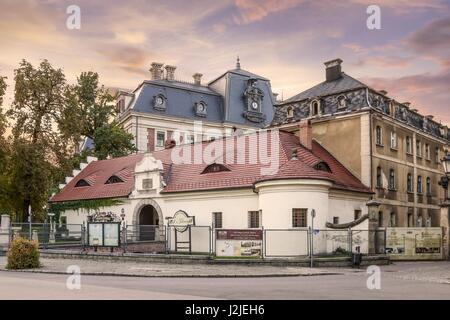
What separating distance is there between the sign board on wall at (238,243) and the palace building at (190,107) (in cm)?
3971

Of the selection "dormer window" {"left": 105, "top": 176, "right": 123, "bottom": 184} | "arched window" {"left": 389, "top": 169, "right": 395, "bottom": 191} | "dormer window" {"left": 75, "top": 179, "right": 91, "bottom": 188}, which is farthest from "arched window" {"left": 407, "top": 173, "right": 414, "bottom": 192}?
"dormer window" {"left": 75, "top": 179, "right": 91, "bottom": 188}

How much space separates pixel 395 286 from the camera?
17625 millimetres

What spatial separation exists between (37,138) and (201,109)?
81.9ft

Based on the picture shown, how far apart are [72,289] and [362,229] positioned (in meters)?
18.6

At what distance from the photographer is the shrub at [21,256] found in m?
23.1

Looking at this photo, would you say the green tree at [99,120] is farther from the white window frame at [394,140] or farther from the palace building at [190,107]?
the white window frame at [394,140]

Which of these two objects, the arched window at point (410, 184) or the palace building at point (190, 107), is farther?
the palace building at point (190, 107)

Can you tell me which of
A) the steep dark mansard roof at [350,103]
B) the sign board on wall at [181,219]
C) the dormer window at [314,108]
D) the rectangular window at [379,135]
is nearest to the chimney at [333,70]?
the steep dark mansard roof at [350,103]

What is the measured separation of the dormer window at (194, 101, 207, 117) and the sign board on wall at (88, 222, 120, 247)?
41.2m

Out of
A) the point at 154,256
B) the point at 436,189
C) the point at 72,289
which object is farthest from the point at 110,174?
the point at 72,289

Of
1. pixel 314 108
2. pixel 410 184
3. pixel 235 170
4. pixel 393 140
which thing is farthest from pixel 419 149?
pixel 235 170

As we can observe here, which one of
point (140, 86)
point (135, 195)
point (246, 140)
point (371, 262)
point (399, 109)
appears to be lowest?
point (371, 262)

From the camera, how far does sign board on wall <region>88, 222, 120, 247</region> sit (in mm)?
30312
